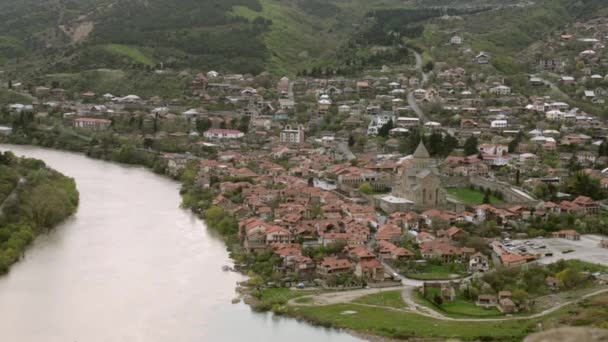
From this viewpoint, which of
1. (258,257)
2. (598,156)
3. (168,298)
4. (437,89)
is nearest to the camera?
(168,298)

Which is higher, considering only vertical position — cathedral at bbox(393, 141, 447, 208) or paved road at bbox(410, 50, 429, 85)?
paved road at bbox(410, 50, 429, 85)

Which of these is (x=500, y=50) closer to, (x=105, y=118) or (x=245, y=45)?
(x=245, y=45)

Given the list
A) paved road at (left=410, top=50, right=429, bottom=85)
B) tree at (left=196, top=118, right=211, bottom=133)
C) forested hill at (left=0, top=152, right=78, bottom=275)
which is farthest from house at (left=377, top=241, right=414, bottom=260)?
paved road at (left=410, top=50, right=429, bottom=85)

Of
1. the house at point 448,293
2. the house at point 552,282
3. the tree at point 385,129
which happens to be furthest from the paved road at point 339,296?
the tree at point 385,129

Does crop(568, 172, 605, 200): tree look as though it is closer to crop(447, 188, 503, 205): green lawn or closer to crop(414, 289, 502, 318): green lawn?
crop(447, 188, 503, 205): green lawn

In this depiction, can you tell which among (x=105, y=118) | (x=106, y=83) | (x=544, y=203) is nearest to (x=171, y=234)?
(x=544, y=203)

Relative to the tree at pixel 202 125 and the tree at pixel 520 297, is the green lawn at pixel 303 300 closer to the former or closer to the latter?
the tree at pixel 520 297
